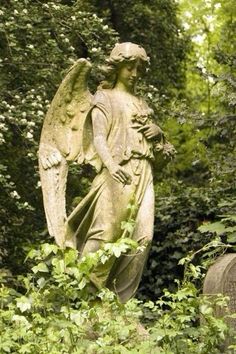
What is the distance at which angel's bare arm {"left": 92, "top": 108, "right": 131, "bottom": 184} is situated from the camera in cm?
620

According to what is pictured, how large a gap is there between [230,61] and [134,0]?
19.0ft

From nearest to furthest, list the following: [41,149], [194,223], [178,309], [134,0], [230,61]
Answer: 1. [178,309]
2. [41,149]
3. [230,61]
4. [194,223]
5. [134,0]

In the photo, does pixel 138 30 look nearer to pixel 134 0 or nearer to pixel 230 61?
pixel 134 0

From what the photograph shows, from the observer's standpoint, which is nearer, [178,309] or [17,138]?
[178,309]

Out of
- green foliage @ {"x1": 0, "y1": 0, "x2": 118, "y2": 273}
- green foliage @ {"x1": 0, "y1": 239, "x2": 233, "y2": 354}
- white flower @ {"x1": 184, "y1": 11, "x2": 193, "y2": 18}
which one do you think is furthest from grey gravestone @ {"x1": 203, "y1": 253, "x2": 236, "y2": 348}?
white flower @ {"x1": 184, "y1": 11, "x2": 193, "y2": 18}

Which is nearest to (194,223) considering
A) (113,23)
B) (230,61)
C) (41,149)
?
(230,61)

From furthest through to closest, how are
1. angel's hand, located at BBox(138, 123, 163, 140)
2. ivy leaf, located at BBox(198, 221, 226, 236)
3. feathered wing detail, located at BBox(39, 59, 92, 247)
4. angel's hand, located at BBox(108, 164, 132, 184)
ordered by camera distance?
ivy leaf, located at BBox(198, 221, 226, 236) < feathered wing detail, located at BBox(39, 59, 92, 247) < angel's hand, located at BBox(138, 123, 163, 140) < angel's hand, located at BBox(108, 164, 132, 184)

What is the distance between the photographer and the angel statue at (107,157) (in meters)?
6.31

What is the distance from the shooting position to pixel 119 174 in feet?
20.3

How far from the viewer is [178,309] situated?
5.24 metres

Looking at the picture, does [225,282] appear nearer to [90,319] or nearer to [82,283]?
[90,319]

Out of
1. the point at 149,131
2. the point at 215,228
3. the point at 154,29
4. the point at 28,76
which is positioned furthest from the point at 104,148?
the point at 154,29

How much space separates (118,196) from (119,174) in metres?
0.25

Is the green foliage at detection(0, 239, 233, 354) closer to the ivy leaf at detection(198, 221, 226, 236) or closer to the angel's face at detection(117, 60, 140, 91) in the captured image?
the angel's face at detection(117, 60, 140, 91)
